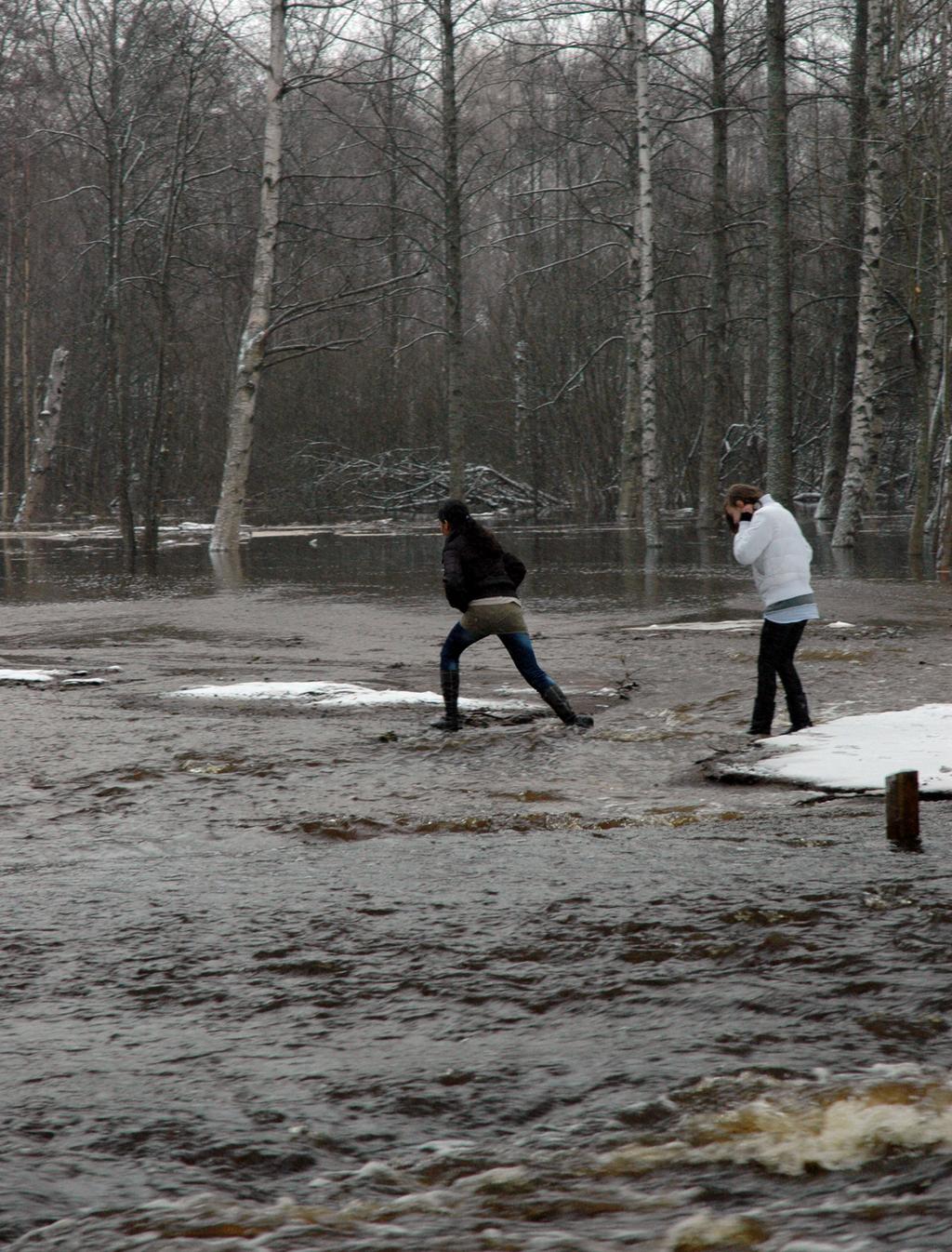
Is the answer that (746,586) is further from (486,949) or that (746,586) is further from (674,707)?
(486,949)

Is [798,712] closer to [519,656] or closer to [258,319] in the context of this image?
[519,656]

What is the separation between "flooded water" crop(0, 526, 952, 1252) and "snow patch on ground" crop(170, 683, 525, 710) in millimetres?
358

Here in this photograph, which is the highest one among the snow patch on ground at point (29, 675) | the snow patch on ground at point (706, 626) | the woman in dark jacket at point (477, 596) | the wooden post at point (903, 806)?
the woman in dark jacket at point (477, 596)

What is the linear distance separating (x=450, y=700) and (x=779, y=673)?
2102 millimetres

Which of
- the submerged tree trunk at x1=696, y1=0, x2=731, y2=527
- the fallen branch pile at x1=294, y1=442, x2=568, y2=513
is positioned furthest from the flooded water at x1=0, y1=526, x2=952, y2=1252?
the fallen branch pile at x1=294, y1=442, x2=568, y2=513

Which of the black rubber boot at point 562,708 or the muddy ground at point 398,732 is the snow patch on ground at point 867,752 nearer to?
the muddy ground at point 398,732

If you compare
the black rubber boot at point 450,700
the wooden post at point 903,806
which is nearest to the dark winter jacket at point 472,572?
the black rubber boot at point 450,700

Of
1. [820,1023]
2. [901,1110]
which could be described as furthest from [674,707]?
[901,1110]

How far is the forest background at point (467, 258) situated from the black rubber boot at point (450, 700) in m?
12.5

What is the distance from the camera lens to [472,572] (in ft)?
31.2

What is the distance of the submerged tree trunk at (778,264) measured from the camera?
2350 centimetres

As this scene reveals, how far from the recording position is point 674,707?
10055mm

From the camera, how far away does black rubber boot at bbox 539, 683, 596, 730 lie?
932 cm

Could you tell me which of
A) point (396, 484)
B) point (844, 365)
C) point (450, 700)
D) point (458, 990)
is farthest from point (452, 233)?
point (458, 990)
